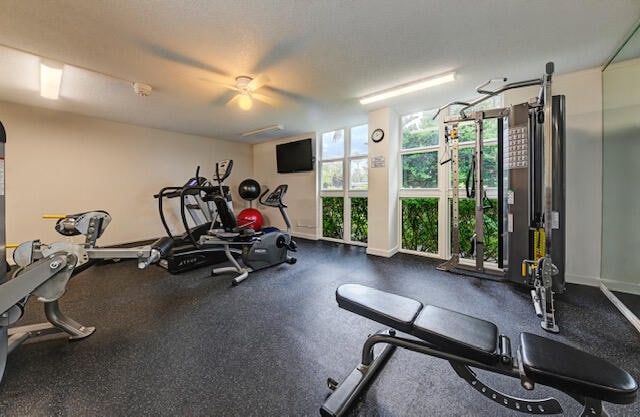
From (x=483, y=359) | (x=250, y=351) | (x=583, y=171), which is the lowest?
(x=250, y=351)

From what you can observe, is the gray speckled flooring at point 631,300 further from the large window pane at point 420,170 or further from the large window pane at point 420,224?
the large window pane at point 420,170

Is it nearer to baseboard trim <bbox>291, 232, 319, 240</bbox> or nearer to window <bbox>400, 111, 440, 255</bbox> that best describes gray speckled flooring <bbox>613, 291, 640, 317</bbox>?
window <bbox>400, 111, 440, 255</bbox>

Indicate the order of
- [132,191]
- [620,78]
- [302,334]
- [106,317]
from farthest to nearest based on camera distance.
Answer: [132,191]
[620,78]
[106,317]
[302,334]

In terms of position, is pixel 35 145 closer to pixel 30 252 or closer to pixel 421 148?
pixel 30 252

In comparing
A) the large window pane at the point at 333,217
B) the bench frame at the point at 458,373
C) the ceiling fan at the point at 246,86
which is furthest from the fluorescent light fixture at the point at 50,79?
the large window pane at the point at 333,217

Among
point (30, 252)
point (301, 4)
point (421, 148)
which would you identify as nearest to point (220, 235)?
point (30, 252)

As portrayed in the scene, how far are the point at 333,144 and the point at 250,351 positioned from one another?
4.57 m

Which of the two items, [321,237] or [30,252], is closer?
[30,252]

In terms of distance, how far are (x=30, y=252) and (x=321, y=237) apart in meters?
4.57

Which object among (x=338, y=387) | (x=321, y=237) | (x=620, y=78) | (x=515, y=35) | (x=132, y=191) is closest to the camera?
(x=338, y=387)

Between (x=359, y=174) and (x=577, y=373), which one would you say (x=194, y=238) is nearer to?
(x=359, y=174)

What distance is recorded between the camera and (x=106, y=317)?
7.44 feet

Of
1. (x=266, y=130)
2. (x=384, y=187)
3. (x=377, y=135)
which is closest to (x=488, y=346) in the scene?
(x=384, y=187)

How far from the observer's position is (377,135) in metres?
4.18
